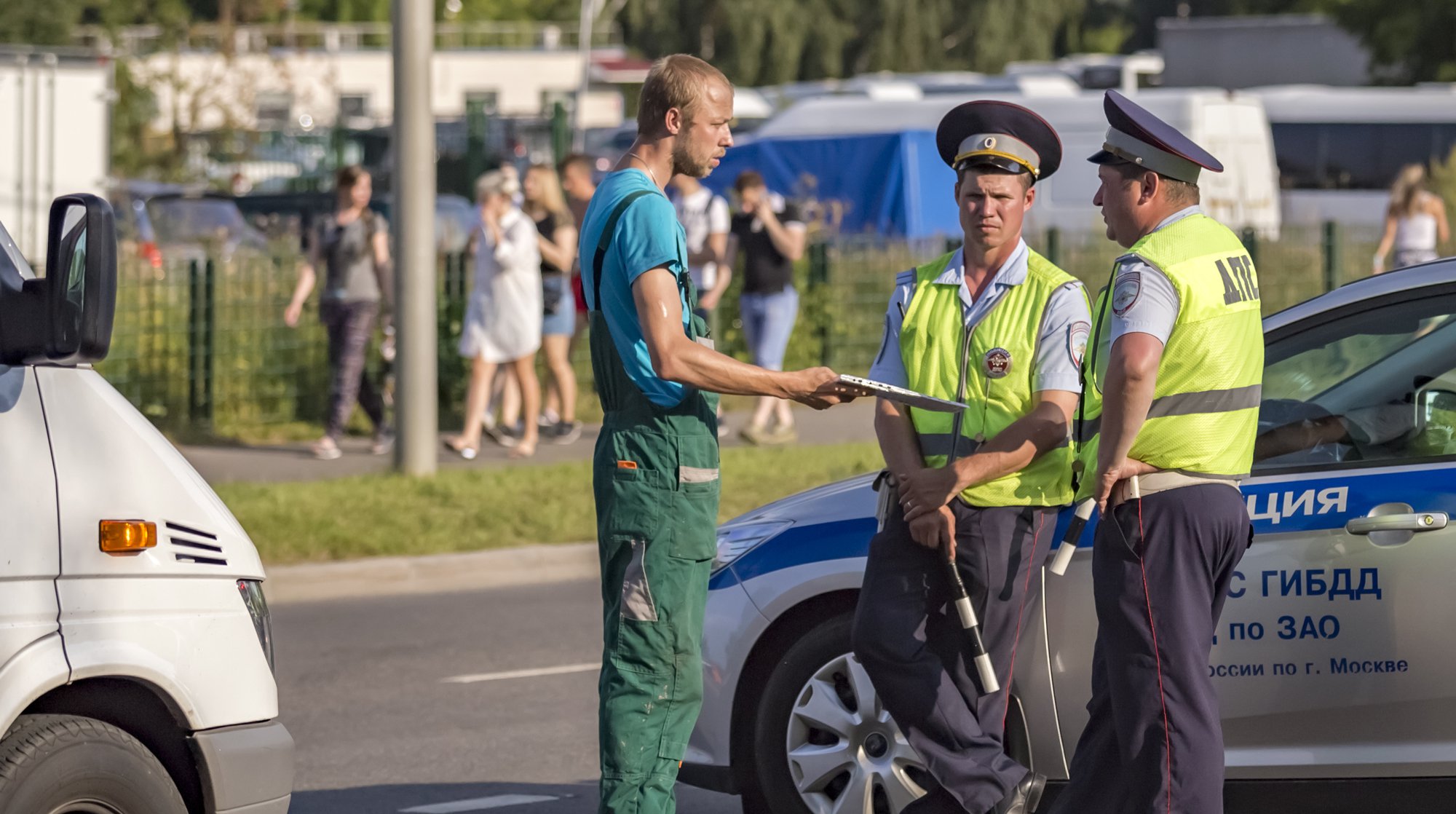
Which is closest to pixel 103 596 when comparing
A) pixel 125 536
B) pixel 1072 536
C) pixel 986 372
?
pixel 125 536

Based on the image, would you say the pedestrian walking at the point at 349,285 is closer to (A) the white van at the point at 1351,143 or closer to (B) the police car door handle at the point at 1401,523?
(B) the police car door handle at the point at 1401,523

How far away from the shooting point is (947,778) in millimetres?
4480

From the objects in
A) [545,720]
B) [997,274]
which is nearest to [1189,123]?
[545,720]

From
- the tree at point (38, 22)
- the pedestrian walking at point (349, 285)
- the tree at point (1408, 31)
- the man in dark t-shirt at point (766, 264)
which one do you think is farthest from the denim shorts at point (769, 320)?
the tree at point (38, 22)

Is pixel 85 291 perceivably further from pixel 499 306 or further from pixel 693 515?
pixel 499 306

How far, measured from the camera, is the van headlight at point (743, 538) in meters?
5.23

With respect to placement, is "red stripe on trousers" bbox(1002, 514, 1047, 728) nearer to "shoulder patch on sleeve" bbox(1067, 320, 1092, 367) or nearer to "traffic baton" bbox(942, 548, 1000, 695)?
"traffic baton" bbox(942, 548, 1000, 695)

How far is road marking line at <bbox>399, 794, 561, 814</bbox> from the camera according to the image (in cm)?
577

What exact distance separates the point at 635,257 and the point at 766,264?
8.96m

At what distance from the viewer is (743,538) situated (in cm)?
533

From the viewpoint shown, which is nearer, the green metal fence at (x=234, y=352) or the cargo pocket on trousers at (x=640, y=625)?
the cargo pocket on trousers at (x=640, y=625)

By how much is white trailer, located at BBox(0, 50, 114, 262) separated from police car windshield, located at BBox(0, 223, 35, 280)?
62.6ft

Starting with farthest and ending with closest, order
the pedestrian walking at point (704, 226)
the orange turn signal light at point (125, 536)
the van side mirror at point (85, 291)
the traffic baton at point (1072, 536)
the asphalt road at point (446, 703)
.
Answer: the pedestrian walking at point (704, 226) < the asphalt road at point (446, 703) < the traffic baton at point (1072, 536) < the orange turn signal light at point (125, 536) < the van side mirror at point (85, 291)

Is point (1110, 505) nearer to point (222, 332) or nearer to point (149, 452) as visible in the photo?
point (149, 452)
